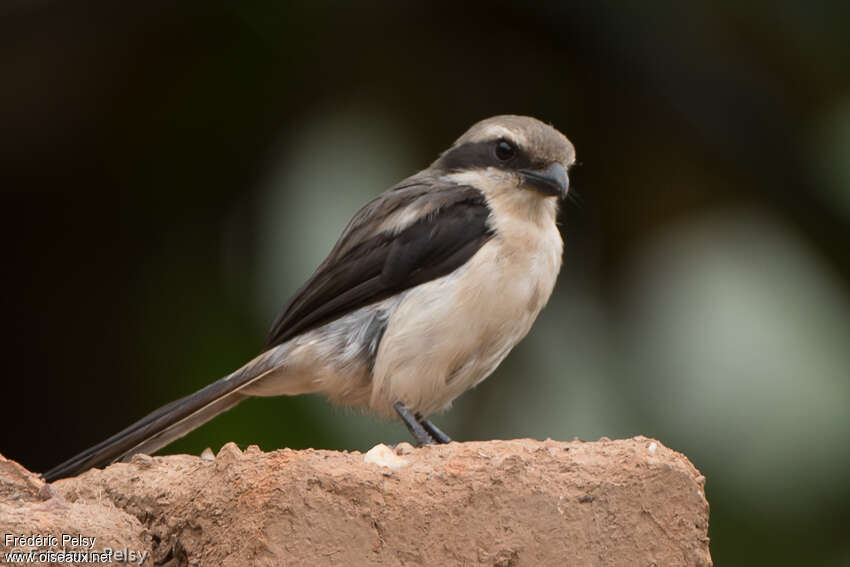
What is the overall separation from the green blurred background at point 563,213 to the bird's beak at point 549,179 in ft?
5.92

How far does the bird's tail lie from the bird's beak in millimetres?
1430

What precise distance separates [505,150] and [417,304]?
101cm

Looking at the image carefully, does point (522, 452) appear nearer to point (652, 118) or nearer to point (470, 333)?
point (470, 333)

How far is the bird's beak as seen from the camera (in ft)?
20.3

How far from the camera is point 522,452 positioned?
404 cm

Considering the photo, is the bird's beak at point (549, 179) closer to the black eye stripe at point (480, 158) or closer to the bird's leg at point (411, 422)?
the black eye stripe at point (480, 158)

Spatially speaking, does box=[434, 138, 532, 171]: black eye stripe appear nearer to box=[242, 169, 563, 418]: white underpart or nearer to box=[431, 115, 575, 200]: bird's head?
box=[431, 115, 575, 200]: bird's head

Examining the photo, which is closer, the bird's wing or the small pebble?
the small pebble

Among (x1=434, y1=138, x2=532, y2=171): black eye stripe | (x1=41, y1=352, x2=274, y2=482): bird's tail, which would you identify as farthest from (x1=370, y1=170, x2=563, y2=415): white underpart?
(x1=41, y1=352, x2=274, y2=482): bird's tail

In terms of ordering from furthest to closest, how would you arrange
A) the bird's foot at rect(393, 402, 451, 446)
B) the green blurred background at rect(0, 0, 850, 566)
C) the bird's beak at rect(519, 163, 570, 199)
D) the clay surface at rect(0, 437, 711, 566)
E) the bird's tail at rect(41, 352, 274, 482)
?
the green blurred background at rect(0, 0, 850, 566), the bird's beak at rect(519, 163, 570, 199), the bird's foot at rect(393, 402, 451, 446), the bird's tail at rect(41, 352, 274, 482), the clay surface at rect(0, 437, 711, 566)

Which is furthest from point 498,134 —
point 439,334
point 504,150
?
point 439,334

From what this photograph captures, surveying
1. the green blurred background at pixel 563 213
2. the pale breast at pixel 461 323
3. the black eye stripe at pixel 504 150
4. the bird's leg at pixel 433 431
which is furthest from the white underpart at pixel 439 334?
the green blurred background at pixel 563 213

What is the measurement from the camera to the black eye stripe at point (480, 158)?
6.38 meters

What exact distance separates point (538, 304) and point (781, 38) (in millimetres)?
3518
